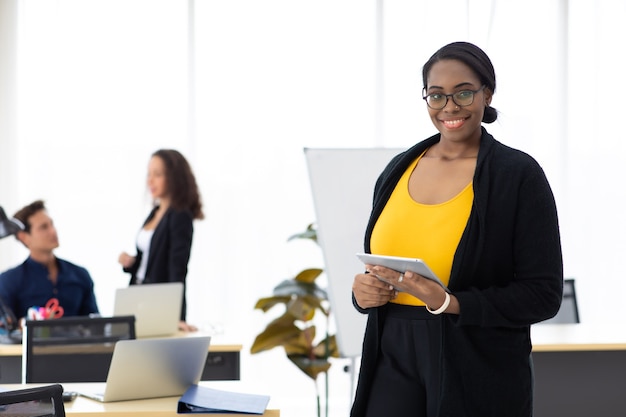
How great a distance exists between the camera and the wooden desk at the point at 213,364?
380cm

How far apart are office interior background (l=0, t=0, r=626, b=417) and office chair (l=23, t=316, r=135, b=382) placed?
2685mm

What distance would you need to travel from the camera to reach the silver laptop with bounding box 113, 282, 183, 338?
386 cm

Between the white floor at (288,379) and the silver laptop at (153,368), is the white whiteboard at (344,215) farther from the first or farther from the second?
the white floor at (288,379)

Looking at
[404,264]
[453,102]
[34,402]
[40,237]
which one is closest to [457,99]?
[453,102]

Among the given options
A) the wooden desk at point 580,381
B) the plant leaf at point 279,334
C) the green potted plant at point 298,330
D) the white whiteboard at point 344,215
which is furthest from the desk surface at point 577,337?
the plant leaf at point 279,334

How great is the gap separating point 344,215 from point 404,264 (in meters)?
2.00

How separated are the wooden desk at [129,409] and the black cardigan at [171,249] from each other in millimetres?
1958

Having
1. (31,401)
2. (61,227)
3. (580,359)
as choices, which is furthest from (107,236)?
(31,401)

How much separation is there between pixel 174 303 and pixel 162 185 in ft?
2.69

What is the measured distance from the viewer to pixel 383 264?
5.93ft

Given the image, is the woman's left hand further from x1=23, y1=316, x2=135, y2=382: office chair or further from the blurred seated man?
the blurred seated man

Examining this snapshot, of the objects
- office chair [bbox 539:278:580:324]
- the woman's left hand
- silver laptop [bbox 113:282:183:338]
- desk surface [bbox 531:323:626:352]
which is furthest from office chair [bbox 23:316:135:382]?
office chair [bbox 539:278:580:324]

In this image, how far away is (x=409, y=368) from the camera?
72.7 inches

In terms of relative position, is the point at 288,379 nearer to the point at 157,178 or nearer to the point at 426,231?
the point at 157,178
